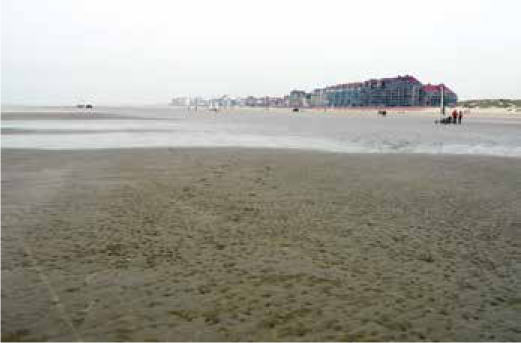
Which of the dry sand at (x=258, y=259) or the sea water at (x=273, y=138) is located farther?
the sea water at (x=273, y=138)

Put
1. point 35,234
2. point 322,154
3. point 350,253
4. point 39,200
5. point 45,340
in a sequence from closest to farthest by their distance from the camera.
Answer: point 45,340 < point 350,253 < point 35,234 < point 39,200 < point 322,154

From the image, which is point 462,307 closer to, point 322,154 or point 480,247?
point 480,247

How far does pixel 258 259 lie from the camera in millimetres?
8141

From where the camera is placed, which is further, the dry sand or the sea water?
the sea water

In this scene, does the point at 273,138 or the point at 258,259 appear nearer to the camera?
the point at 258,259

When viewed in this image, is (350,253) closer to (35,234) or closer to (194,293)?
(194,293)

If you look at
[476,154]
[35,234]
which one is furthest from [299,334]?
[476,154]

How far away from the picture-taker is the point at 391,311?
239 inches

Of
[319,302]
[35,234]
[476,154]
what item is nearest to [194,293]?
[319,302]

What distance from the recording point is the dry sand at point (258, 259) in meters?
5.64

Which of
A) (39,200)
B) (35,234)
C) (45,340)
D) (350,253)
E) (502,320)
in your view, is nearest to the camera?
(45,340)

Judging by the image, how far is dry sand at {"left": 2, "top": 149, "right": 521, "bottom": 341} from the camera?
564 centimetres

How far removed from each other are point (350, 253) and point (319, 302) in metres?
2.36

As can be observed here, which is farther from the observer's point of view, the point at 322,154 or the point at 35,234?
the point at 322,154
